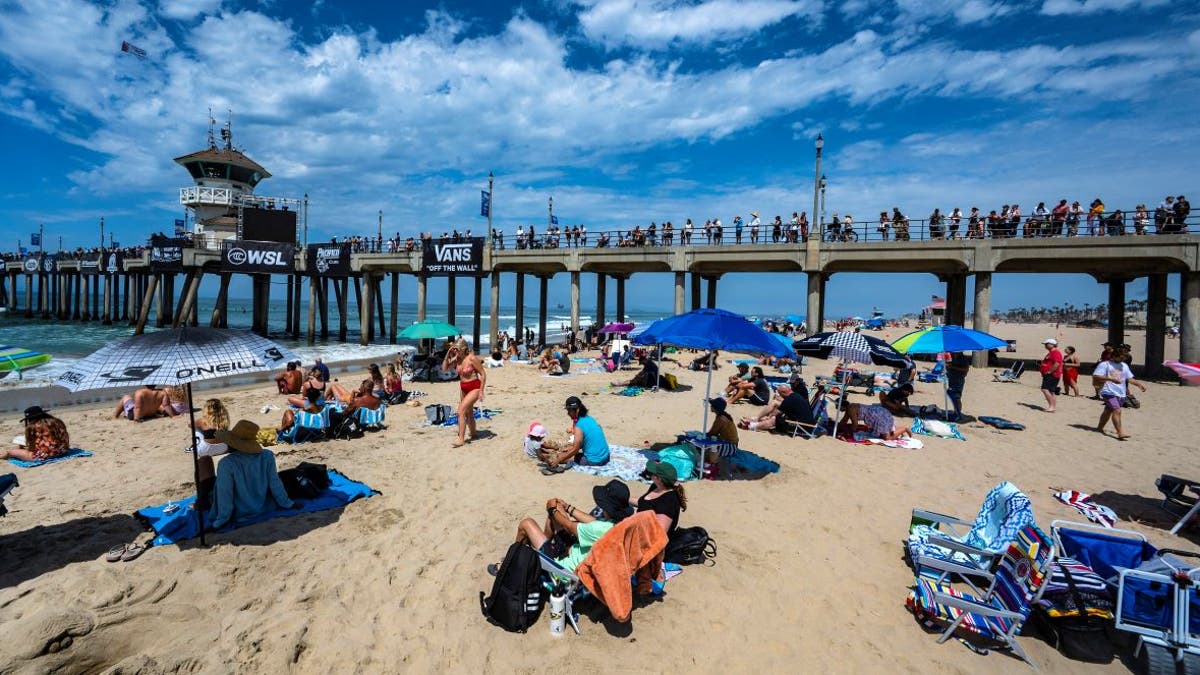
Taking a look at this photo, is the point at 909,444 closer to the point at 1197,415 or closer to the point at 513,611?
the point at 513,611

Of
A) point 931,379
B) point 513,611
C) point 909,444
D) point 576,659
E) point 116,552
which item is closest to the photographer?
point 576,659

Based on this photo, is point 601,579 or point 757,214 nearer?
point 601,579

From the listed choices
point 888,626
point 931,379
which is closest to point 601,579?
point 888,626

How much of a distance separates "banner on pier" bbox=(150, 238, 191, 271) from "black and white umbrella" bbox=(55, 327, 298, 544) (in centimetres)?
3199

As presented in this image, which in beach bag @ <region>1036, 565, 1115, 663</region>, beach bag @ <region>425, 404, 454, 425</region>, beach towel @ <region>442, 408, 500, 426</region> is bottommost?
beach bag @ <region>1036, 565, 1115, 663</region>

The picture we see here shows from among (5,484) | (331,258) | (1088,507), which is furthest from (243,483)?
(331,258)

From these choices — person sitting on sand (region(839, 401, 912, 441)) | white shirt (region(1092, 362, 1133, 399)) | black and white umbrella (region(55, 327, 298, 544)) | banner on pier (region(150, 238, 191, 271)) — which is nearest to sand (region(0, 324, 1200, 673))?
person sitting on sand (region(839, 401, 912, 441))

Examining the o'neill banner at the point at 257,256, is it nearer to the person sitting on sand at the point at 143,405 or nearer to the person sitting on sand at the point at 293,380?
the person sitting on sand at the point at 293,380

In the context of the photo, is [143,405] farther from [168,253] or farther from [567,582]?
[168,253]

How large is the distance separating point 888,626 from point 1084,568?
1492mm

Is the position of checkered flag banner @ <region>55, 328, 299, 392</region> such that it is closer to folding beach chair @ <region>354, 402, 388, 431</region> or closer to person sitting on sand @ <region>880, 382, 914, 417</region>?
folding beach chair @ <region>354, 402, 388, 431</region>

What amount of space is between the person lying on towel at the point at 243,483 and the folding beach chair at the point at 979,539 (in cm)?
611

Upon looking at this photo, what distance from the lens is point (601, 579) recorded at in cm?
356

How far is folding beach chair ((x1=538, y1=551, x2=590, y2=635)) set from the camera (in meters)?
3.71
